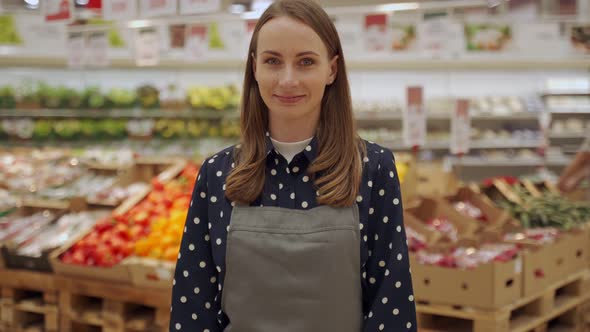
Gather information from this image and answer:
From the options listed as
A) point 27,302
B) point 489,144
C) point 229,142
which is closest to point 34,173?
point 27,302

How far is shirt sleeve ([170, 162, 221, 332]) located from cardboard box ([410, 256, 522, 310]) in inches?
63.6

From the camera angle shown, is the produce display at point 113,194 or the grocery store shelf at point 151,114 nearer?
the produce display at point 113,194

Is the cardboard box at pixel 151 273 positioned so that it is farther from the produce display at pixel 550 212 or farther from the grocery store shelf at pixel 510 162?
the grocery store shelf at pixel 510 162

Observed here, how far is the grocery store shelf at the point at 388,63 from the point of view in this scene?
740 cm

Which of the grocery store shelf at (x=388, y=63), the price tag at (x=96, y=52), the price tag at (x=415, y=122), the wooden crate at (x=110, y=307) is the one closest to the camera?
the wooden crate at (x=110, y=307)

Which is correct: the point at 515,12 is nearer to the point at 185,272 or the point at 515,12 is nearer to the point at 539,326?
the point at 539,326

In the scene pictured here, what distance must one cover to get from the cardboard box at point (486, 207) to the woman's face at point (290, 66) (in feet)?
8.31

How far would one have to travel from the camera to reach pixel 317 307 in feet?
4.77

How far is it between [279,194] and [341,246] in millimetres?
212

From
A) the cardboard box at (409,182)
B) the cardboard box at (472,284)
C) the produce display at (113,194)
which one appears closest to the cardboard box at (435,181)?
the cardboard box at (409,182)

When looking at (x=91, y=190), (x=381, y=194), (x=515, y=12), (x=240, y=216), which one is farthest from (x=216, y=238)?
(x=515, y=12)

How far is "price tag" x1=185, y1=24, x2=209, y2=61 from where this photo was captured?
187 inches

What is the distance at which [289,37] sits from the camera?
4.69 feet

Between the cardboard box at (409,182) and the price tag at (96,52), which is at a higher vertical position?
the price tag at (96,52)
